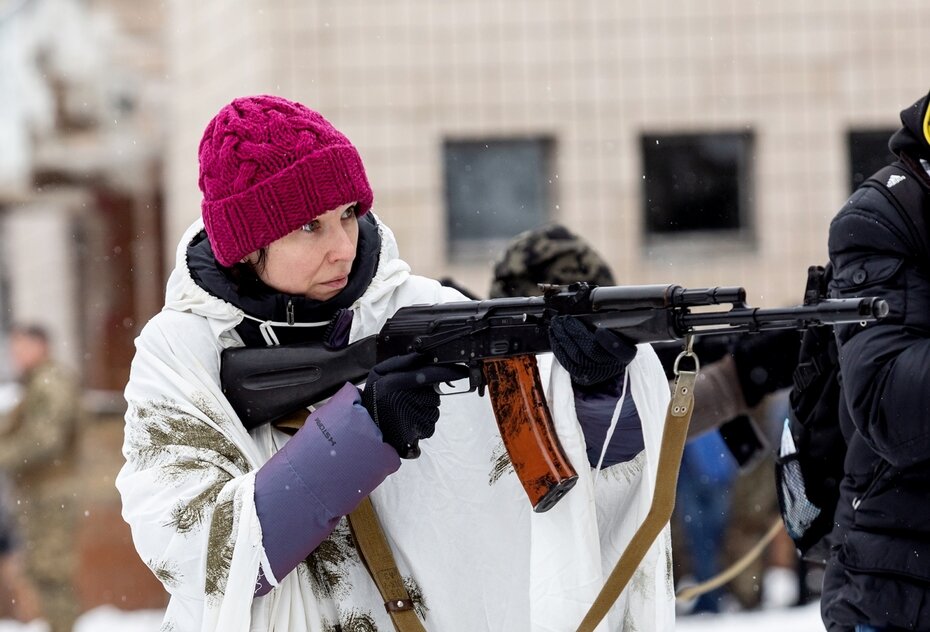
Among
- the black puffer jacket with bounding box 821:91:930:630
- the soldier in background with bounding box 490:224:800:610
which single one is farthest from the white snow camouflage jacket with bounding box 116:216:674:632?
the soldier in background with bounding box 490:224:800:610

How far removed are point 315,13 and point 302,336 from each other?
6.90 m

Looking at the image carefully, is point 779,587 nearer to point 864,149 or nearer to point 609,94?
point 864,149

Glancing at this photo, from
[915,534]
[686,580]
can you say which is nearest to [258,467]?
[915,534]

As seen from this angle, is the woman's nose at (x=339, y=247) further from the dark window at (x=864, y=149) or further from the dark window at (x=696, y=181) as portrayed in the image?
the dark window at (x=864, y=149)

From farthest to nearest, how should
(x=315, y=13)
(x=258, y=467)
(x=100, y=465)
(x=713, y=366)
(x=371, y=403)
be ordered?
(x=100, y=465) < (x=315, y=13) < (x=713, y=366) < (x=258, y=467) < (x=371, y=403)

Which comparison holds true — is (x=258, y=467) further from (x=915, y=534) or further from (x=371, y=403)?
(x=915, y=534)

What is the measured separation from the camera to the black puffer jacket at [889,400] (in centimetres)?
231

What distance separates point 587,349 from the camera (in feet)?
7.42

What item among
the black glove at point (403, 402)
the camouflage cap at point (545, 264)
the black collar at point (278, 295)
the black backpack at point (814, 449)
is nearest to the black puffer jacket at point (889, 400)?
the black backpack at point (814, 449)

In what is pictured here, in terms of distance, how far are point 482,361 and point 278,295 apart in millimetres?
380

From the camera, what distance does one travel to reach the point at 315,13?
359 inches

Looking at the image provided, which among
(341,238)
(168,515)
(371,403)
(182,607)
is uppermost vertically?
(341,238)

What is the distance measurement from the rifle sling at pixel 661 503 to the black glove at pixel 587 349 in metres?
0.13

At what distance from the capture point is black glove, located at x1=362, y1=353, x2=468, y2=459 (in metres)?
2.25
